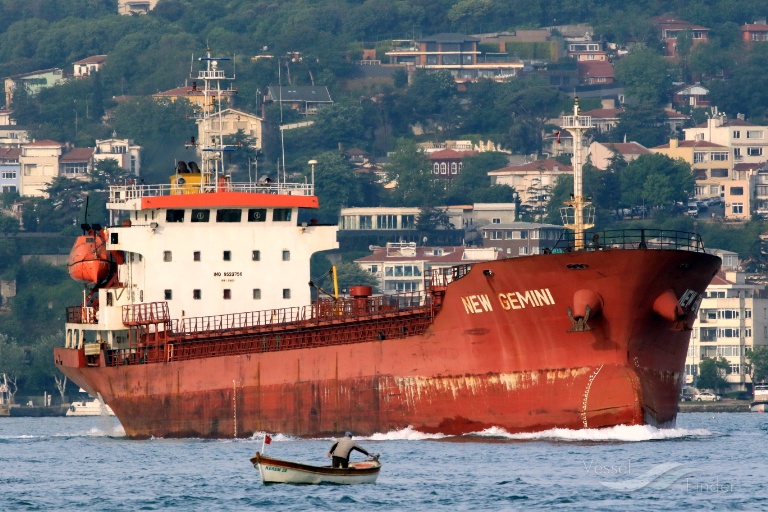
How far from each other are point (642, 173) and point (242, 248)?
114 metres

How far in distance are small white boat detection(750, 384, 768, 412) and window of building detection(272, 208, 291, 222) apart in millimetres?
49691

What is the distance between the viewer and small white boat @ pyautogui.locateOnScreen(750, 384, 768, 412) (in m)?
109

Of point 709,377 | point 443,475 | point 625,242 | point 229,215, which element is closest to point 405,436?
point 625,242

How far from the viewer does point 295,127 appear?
644 ft

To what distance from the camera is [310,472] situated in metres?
45.7

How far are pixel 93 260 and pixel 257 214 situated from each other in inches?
235

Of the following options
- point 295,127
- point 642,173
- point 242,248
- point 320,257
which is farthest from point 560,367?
point 295,127

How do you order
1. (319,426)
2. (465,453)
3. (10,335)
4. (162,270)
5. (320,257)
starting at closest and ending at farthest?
(465,453) → (319,426) → (162,270) → (10,335) → (320,257)

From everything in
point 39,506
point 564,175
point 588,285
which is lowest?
point 39,506

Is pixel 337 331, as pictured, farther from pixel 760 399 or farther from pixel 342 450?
pixel 760 399

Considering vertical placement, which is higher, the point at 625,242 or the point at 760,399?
the point at 625,242

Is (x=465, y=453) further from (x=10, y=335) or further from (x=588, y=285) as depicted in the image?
(x=10, y=335)

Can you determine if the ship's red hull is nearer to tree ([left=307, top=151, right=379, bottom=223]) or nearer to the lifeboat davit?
the lifeboat davit

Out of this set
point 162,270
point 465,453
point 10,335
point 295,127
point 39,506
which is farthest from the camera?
point 295,127
